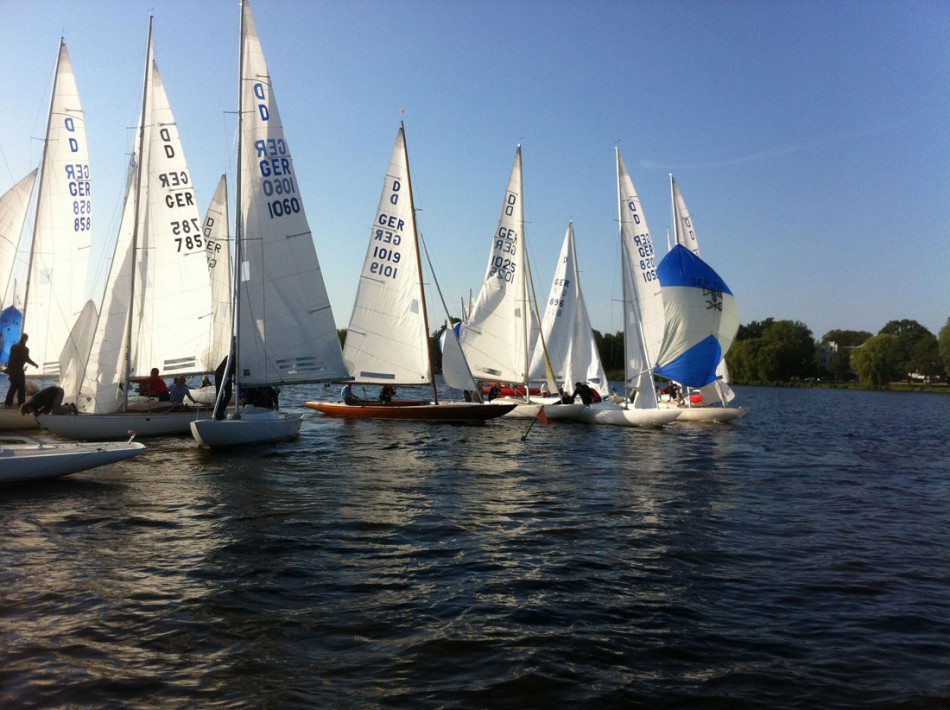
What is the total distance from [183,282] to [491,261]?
13268 mm

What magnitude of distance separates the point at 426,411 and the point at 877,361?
80.3m

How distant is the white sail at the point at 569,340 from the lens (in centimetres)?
2953

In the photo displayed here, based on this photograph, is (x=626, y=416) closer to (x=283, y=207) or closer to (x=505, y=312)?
(x=505, y=312)

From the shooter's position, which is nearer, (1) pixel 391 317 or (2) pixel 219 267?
(1) pixel 391 317

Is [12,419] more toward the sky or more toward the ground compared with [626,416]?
more toward the sky

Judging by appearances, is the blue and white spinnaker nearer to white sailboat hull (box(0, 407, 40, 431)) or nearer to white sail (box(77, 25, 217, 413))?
white sail (box(77, 25, 217, 413))

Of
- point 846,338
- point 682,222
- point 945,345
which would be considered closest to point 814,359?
point 945,345

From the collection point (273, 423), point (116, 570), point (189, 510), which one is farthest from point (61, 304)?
point (116, 570)

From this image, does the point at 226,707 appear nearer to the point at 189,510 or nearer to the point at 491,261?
the point at 189,510

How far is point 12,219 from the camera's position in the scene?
826 inches

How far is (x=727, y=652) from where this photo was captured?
6.22 metres

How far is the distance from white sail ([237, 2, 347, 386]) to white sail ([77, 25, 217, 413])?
2819 millimetres

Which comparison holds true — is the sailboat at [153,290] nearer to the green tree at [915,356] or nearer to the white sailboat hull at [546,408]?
the white sailboat hull at [546,408]

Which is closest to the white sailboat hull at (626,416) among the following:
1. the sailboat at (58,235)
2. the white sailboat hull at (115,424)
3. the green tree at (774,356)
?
the white sailboat hull at (115,424)
